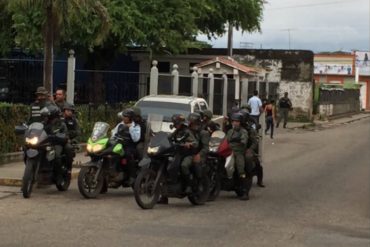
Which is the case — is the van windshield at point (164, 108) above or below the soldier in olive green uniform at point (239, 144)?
above

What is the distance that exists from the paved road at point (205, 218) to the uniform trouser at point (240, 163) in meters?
0.52

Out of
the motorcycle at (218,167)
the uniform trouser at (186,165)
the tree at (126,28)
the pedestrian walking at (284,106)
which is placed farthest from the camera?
the pedestrian walking at (284,106)

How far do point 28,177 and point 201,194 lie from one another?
2795mm

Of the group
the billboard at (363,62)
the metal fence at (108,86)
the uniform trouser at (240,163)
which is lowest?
the uniform trouser at (240,163)

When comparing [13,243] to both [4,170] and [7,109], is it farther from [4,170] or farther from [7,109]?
[7,109]

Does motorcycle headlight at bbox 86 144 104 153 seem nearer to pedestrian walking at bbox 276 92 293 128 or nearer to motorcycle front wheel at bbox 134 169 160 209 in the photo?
motorcycle front wheel at bbox 134 169 160 209

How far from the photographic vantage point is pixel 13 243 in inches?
302

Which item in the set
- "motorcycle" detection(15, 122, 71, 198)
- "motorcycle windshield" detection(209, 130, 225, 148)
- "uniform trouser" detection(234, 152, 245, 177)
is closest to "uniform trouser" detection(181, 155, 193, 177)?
"motorcycle windshield" detection(209, 130, 225, 148)

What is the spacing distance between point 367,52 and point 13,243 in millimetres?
72119

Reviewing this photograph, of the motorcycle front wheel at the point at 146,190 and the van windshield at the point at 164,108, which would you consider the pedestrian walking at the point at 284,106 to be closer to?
the van windshield at the point at 164,108

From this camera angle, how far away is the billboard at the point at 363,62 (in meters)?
74.9

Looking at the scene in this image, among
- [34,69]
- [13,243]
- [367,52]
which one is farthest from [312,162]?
[367,52]

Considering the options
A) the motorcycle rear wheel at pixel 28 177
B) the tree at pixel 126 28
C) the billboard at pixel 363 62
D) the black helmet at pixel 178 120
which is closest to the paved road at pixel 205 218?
the motorcycle rear wheel at pixel 28 177

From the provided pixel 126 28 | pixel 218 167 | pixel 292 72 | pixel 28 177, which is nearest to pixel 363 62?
pixel 292 72
